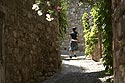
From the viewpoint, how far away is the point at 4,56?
6.09 meters

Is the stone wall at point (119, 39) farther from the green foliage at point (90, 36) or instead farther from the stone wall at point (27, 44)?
the green foliage at point (90, 36)

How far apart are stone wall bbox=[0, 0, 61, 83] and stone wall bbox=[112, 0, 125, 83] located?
3540 millimetres

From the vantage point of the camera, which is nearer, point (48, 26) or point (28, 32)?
point (28, 32)

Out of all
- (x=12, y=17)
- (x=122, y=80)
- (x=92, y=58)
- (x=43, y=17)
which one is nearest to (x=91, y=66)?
(x=92, y=58)

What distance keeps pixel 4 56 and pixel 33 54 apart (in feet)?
6.00

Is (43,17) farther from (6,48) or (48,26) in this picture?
(6,48)

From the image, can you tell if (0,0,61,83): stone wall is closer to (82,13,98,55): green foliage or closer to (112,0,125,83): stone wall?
(82,13,98,55): green foliage

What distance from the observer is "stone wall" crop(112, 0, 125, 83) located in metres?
2.65

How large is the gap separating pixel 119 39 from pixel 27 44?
16.2ft

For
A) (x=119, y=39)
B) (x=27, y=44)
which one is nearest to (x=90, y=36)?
(x=27, y=44)

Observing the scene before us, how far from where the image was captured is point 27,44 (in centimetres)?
748

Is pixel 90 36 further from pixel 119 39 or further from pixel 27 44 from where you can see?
pixel 119 39

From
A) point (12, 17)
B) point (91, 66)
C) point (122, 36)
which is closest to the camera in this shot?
point (122, 36)

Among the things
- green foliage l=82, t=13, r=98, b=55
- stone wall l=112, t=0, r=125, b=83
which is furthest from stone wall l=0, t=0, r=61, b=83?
stone wall l=112, t=0, r=125, b=83
